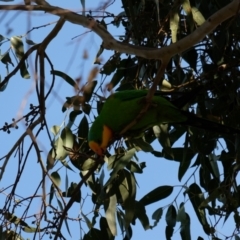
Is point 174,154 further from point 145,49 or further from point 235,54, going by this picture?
point 145,49

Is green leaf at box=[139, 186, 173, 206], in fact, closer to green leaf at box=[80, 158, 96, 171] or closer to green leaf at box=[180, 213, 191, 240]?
green leaf at box=[180, 213, 191, 240]

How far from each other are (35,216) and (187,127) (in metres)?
1.14

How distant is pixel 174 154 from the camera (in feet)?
10.9

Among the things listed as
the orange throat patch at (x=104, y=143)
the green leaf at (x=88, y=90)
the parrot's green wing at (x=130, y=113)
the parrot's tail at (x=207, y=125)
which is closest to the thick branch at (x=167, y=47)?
the green leaf at (x=88, y=90)

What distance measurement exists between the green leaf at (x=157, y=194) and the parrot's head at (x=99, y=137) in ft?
1.27

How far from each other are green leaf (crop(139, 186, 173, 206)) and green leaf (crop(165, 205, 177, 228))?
8cm

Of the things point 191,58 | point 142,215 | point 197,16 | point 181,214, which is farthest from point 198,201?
point 197,16

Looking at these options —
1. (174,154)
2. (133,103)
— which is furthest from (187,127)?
(133,103)

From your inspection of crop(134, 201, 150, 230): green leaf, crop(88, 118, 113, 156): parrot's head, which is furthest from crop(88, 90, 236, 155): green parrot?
crop(134, 201, 150, 230): green leaf

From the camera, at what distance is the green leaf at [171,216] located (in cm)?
328

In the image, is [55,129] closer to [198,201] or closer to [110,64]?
[110,64]

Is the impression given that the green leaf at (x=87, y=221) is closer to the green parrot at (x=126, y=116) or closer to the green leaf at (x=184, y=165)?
the green parrot at (x=126, y=116)

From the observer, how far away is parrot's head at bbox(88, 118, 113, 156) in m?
2.96

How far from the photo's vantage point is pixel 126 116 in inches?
115
